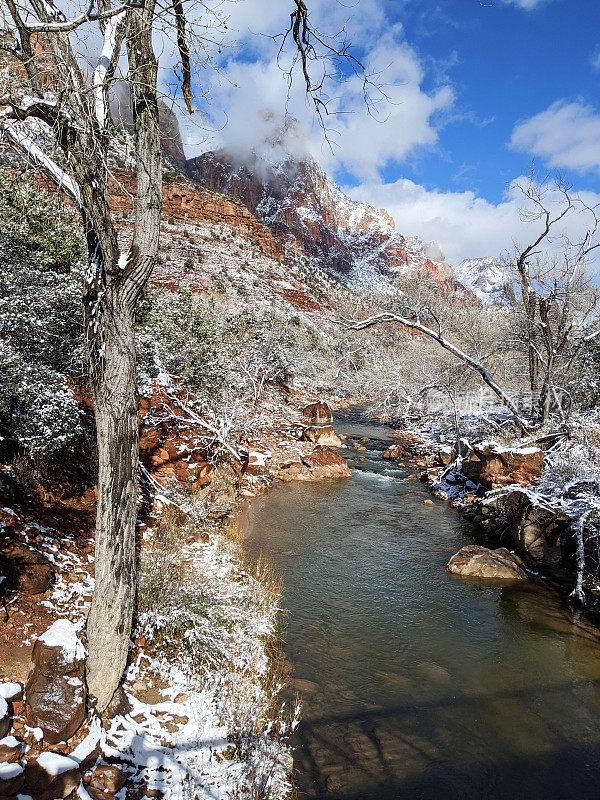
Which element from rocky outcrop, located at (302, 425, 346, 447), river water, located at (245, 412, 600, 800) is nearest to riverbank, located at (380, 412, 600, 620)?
river water, located at (245, 412, 600, 800)

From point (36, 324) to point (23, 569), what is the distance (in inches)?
121

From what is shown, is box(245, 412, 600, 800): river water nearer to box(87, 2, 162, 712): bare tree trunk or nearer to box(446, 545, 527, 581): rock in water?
box(446, 545, 527, 581): rock in water

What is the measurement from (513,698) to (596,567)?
3590 millimetres

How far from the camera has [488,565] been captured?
27.9 ft

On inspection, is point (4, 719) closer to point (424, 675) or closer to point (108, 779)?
point (108, 779)

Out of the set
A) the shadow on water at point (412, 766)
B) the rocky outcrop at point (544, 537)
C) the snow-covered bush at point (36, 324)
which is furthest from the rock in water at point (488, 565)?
the snow-covered bush at point (36, 324)

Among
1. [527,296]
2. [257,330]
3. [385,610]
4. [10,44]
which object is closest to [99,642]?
[10,44]

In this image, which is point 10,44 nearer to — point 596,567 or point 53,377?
point 53,377

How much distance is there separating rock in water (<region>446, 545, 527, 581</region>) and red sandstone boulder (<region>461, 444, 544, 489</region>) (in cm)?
222

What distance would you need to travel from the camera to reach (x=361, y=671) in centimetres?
563

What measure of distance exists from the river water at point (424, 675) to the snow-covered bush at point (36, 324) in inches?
176

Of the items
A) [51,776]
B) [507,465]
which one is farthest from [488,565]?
[51,776]

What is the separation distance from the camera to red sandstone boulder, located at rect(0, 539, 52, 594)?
14.7 ft

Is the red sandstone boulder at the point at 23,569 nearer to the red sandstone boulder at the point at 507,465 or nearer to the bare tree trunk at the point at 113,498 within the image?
the bare tree trunk at the point at 113,498
